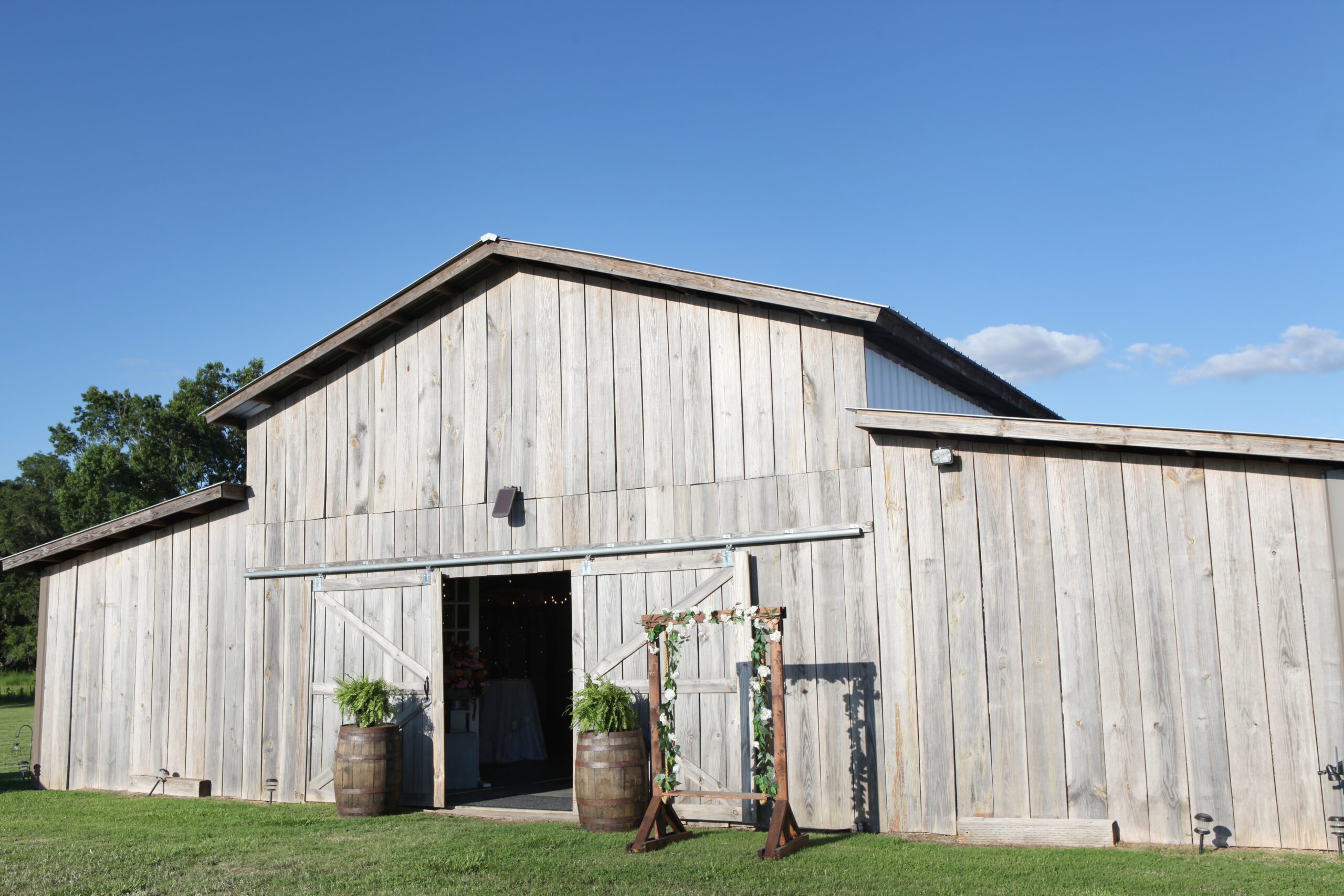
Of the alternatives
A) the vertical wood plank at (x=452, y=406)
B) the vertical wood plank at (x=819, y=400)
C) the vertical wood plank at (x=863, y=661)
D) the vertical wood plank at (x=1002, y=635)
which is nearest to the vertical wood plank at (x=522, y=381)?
the vertical wood plank at (x=452, y=406)

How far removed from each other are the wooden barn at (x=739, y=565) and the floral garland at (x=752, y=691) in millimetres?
508

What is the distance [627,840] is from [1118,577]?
12.3 ft

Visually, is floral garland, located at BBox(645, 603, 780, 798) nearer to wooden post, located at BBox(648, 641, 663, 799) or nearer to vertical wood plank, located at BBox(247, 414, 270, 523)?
wooden post, located at BBox(648, 641, 663, 799)

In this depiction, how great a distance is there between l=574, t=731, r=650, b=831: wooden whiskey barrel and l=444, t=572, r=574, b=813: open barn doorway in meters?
1.27

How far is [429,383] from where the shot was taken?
33.1 feet

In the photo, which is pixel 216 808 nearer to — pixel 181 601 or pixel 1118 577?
pixel 181 601

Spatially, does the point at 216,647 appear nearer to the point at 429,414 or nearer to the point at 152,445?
the point at 429,414

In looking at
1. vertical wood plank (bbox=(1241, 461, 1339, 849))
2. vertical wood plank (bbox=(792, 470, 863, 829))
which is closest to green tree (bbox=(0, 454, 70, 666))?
vertical wood plank (bbox=(792, 470, 863, 829))

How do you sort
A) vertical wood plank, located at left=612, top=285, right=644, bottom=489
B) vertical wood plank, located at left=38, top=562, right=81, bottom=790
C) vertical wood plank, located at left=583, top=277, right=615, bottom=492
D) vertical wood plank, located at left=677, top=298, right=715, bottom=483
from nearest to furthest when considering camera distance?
vertical wood plank, located at left=677, top=298, right=715, bottom=483 → vertical wood plank, located at left=612, top=285, right=644, bottom=489 → vertical wood plank, located at left=583, top=277, right=615, bottom=492 → vertical wood plank, located at left=38, top=562, right=81, bottom=790

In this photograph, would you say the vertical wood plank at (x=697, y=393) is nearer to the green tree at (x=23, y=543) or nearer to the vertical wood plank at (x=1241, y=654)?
the vertical wood plank at (x=1241, y=654)

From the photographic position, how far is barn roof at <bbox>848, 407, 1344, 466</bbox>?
6480 mm

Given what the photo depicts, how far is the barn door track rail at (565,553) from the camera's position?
8.08 metres

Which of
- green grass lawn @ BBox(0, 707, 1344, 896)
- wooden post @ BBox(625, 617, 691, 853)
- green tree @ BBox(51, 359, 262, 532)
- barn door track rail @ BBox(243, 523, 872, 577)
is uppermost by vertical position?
green tree @ BBox(51, 359, 262, 532)

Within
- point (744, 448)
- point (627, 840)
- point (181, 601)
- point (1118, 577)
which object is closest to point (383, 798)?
point (627, 840)
